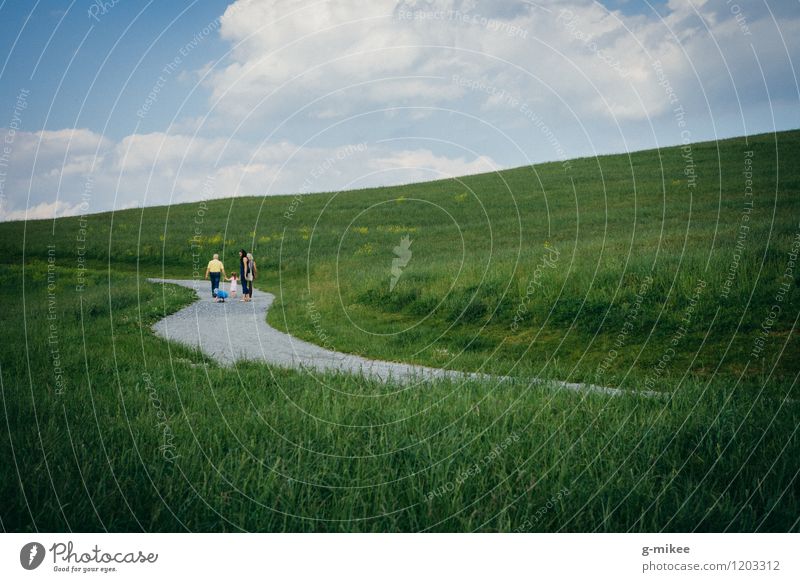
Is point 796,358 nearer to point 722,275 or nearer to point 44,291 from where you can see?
point 722,275

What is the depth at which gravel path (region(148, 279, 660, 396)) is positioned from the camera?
25.8ft

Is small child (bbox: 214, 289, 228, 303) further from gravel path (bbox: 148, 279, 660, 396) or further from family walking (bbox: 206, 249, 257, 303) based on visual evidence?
gravel path (bbox: 148, 279, 660, 396)

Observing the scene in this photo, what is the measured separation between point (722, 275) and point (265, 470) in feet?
35.3

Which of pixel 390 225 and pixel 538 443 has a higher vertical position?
pixel 390 225

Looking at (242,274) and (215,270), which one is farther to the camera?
(242,274)

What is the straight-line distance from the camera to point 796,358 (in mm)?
7973

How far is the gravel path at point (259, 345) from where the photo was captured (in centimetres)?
786

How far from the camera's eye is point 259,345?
11.8 m

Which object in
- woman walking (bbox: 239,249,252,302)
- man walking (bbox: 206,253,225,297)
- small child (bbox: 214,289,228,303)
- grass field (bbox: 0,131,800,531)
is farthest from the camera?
man walking (bbox: 206,253,225,297)

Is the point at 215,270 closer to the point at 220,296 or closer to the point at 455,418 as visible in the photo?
the point at 220,296

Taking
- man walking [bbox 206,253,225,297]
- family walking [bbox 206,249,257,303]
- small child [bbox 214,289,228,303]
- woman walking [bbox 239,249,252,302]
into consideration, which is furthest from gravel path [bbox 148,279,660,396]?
man walking [bbox 206,253,225,297]

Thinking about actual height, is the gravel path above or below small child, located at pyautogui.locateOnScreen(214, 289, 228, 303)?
below

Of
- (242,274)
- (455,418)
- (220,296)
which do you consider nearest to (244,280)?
(242,274)
